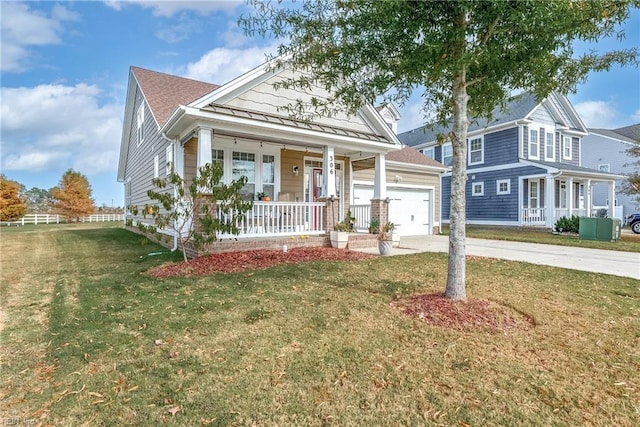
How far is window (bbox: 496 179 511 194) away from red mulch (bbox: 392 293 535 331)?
56.4ft

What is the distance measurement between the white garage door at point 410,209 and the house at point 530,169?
430cm

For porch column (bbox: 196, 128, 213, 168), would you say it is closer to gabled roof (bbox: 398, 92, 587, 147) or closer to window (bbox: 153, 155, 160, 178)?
window (bbox: 153, 155, 160, 178)

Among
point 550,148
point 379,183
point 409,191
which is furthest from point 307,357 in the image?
point 550,148

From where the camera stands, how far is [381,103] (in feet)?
17.1

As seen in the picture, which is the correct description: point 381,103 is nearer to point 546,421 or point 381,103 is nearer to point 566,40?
point 566,40

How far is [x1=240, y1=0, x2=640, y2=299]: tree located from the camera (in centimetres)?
353

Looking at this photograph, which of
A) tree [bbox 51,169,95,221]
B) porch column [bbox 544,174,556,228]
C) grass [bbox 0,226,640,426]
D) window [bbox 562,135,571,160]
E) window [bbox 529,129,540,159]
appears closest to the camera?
grass [bbox 0,226,640,426]

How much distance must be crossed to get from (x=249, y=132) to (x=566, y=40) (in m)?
6.48

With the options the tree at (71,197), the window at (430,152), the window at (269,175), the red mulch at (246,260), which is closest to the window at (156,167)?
the window at (269,175)

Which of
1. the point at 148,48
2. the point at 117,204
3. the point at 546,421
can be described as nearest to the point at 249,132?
the point at 546,421

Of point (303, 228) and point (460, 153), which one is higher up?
point (460, 153)

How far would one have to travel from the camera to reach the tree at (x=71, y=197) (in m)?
31.4

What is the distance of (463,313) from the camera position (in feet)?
12.6

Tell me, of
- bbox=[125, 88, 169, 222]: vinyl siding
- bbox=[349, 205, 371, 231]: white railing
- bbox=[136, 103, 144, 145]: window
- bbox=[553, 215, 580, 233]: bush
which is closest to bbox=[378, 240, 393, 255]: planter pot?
bbox=[349, 205, 371, 231]: white railing
